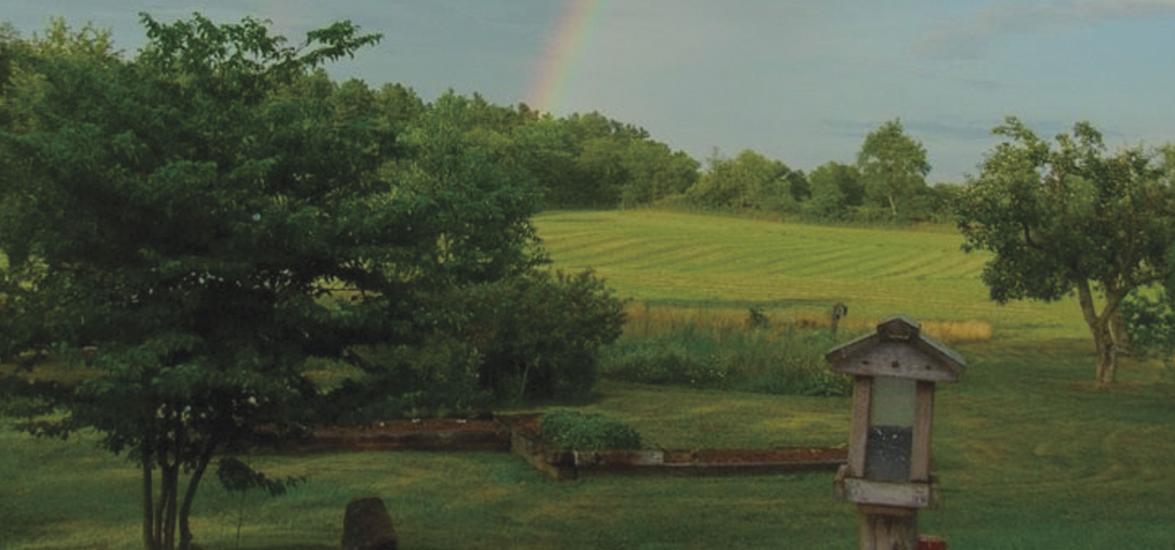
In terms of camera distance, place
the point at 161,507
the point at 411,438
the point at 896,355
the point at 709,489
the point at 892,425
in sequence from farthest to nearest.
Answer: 1. the point at 411,438
2. the point at 709,489
3. the point at 161,507
4. the point at 892,425
5. the point at 896,355

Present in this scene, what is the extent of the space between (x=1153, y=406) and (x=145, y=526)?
77.4ft

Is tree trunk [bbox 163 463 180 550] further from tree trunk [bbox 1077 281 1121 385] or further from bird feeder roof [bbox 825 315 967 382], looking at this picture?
tree trunk [bbox 1077 281 1121 385]

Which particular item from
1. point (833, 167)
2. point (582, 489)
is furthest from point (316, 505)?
point (833, 167)

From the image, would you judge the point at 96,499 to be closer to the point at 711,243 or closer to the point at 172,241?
the point at 172,241

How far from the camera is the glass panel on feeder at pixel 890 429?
9.64 m

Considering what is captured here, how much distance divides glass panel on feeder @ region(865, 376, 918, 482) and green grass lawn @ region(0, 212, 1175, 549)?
14.3 ft

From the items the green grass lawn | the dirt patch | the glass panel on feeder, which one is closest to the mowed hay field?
the green grass lawn

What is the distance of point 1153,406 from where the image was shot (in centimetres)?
2984

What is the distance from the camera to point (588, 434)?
19250 mm

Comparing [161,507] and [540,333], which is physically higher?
[540,333]

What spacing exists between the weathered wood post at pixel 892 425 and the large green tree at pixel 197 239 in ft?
13.5

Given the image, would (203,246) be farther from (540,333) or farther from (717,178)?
(717,178)

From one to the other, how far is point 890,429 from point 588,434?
9.83 meters

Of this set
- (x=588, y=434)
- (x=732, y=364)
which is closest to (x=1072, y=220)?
(x=732, y=364)
